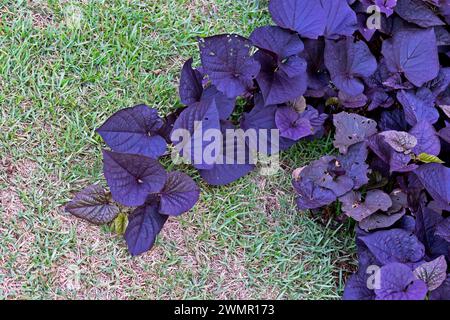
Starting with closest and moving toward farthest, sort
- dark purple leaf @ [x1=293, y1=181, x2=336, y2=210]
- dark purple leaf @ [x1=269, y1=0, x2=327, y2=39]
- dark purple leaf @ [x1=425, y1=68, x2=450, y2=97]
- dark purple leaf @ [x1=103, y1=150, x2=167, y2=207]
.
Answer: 1. dark purple leaf @ [x1=103, y1=150, x2=167, y2=207]
2. dark purple leaf @ [x1=293, y1=181, x2=336, y2=210]
3. dark purple leaf @ [x1=269, y1=0, x2=327, y2=39]
4. dark purple leaf @ [x1=425, y1=68, x2=450, y2=97]

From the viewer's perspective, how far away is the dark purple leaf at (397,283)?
1745 millimetres

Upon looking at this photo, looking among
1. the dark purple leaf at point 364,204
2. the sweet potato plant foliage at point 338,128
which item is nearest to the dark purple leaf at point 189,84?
the sweet potato plant foliage at point 338,128

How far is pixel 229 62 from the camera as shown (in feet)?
6.76

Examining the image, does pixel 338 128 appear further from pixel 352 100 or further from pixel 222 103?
pixel 222 103

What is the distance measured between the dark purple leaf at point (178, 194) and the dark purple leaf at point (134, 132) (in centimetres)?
11

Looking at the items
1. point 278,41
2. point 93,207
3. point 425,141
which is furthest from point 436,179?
point 93,207

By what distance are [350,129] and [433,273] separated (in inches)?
22.0

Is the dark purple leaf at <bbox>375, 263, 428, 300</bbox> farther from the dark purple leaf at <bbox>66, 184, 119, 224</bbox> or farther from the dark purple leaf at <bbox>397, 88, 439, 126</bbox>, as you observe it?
the dark purple leaf at <bbox>66, 184, 119, 224</bbox>

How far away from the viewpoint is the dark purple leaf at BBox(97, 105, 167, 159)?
2.00 metres

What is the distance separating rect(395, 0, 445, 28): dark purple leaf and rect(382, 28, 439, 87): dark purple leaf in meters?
0.11

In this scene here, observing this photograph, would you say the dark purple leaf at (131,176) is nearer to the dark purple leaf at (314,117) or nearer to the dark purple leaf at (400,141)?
the dark purple leaf at (314,117)

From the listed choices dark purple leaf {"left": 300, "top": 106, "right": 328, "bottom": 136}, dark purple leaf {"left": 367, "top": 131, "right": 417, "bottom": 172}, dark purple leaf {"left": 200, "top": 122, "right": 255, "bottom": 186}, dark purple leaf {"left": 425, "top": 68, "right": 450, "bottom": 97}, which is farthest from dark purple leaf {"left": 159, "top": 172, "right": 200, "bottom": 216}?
dark purple leaf {"left": 425, "top": 68, "right": 450, "bottom": 97}

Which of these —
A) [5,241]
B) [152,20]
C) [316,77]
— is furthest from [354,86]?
[5,241]
